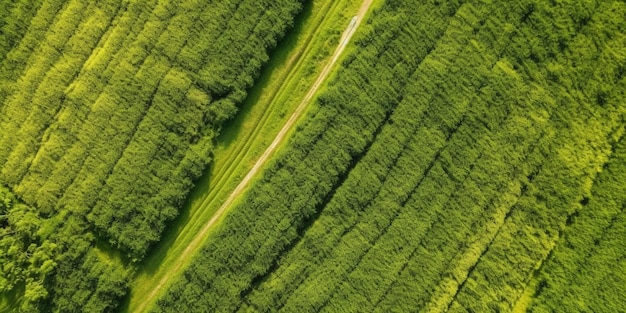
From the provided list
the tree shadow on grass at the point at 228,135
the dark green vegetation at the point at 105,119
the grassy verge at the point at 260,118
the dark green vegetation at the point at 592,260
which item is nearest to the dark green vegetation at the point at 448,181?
the dark green vegetation at the point at 592,260

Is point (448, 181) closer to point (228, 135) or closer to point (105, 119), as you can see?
point (228, 135)

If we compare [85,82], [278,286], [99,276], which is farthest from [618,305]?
[85,82]

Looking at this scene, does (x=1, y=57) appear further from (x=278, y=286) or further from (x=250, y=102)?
(x=278, y=286)

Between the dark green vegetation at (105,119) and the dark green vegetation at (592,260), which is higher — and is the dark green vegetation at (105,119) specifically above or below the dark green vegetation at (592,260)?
below

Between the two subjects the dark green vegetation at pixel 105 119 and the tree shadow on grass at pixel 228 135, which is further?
the tree shadow on grass at pixel 228 135

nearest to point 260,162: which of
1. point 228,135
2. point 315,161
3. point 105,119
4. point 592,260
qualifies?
point 228,135

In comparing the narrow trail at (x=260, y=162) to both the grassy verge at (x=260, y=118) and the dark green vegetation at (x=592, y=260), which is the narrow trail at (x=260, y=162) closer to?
the grassy verge at (x=260, y=118)
